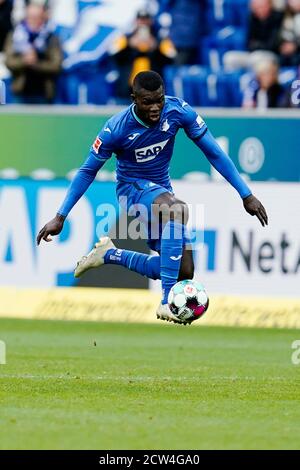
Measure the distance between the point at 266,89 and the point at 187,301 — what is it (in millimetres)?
8947

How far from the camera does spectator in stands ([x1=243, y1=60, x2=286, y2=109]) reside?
60.7ft

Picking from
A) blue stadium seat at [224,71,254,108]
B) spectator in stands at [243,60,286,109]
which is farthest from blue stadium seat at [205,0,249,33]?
spectator in stands at [243,60,286,109]

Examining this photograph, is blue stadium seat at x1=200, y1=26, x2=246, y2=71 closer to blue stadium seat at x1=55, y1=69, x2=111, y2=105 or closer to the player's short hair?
blue stadium seat at x1=55, y1=69, x2=111, y2=105

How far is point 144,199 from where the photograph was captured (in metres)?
10.7

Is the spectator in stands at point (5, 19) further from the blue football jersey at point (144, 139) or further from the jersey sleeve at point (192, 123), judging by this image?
the jersey sleeve at point (192, 123)

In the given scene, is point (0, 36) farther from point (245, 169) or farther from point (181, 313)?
point (181, 313)

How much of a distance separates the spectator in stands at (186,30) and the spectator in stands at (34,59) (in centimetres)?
215

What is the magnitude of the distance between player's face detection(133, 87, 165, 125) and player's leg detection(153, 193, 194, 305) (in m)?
0.74

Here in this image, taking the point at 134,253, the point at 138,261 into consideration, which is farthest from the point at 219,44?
the point at 138,261

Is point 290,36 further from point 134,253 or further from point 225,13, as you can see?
point 134,253

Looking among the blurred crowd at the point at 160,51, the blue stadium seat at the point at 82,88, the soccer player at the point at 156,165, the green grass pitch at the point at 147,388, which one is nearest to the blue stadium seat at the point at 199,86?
the blurred crowd at the point at 160,51

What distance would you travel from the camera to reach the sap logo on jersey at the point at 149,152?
10.8m

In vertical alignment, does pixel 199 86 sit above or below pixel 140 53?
below

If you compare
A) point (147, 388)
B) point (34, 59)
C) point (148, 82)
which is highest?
point (34, 59)
